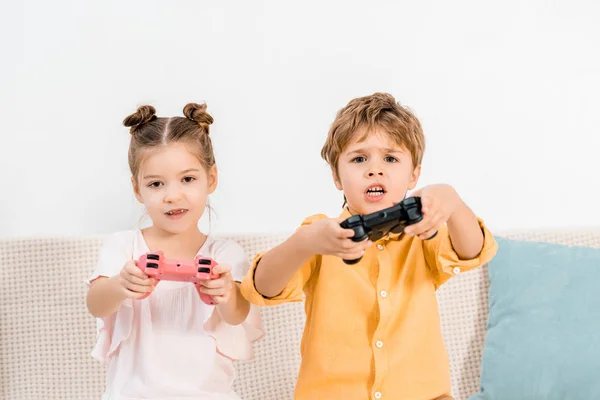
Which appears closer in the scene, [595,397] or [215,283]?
[215,283]

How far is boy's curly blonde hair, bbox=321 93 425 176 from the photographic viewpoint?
1.30 metres

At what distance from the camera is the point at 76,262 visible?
1734mm

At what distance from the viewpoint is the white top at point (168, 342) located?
137cm

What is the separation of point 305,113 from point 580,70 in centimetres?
71

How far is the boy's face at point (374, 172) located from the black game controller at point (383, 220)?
0.53ft

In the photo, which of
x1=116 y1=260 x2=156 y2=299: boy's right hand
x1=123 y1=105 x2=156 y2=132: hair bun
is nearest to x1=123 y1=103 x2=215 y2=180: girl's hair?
x1=123 y1=105 x2=156 y2=132: hair bun

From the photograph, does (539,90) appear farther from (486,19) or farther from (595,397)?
(595,397)

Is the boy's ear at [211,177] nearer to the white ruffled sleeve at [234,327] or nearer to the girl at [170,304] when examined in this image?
the girl at [170,304]

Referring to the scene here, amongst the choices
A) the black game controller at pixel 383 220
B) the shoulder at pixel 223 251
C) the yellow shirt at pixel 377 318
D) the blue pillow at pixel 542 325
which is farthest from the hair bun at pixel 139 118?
the blue pillow at pixel 542 325

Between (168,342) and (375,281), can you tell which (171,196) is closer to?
(168,342)

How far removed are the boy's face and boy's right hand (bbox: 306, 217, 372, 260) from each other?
15 centimetres

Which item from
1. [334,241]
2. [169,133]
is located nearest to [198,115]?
[169,133]

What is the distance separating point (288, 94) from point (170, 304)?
0.68 meters

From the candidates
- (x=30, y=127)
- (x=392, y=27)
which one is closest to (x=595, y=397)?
(x=392, y=27)
